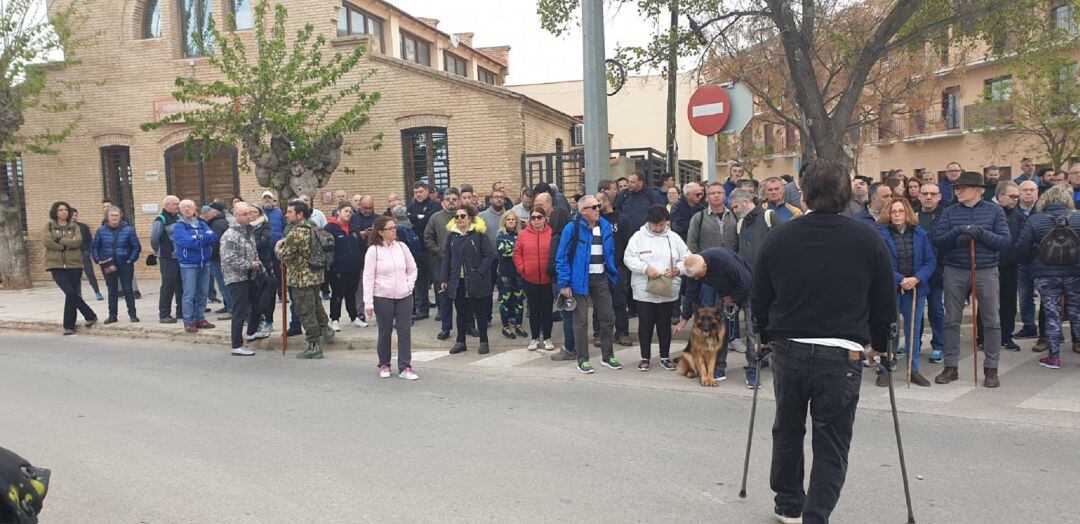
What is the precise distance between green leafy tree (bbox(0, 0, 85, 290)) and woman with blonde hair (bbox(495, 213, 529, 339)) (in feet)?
45.2

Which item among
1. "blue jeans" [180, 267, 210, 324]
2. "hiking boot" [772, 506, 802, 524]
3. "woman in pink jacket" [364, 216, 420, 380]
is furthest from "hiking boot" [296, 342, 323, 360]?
"hiking boot" [772, 506, 802, 524]

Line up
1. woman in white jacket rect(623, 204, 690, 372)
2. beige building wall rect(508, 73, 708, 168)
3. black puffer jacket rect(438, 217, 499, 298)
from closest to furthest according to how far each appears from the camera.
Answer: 1. woman in white jacket rect(623, 204, 690, 372)
2. black puffer jacket rect(438, 217, 499, 298)
3. beige building wall rect(508, 73, 708, 168)

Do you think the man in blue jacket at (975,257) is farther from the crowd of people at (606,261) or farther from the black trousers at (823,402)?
the black trousers at (823,402)

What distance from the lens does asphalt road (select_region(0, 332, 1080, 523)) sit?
15.7ft

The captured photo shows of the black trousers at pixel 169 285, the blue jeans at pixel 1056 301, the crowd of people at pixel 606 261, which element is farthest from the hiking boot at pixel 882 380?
the black trousers at pixel 169 285

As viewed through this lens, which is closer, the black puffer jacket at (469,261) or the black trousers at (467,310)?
the black puffer jacket at (469,261)

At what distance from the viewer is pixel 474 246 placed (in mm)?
10117

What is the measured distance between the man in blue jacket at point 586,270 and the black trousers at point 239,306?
419cm

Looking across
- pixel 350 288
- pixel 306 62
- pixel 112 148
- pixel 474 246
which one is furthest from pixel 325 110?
pixel 474 246

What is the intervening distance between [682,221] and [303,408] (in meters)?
5.73

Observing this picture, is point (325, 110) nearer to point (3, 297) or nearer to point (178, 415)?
point (3, 297)

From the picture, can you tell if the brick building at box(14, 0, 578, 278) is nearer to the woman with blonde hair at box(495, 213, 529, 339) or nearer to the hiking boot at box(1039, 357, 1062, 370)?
the woman with blonde hair at box(495, 213, 529, 339)

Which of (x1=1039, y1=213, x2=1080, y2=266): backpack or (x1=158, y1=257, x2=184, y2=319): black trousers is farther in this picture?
(x1=158, y1=257, x2=184, y2=319): black trousers

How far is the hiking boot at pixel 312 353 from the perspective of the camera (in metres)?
10.1
